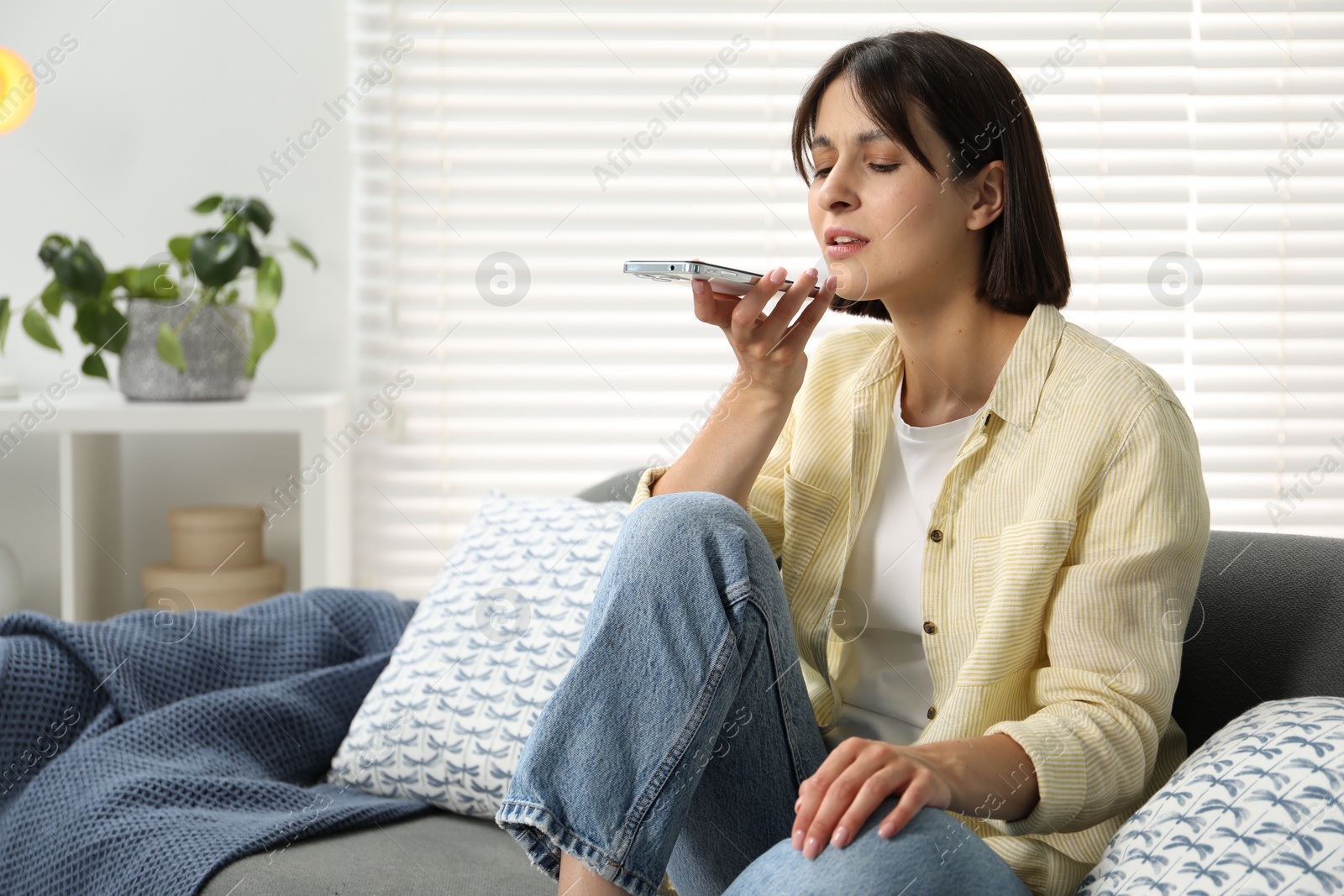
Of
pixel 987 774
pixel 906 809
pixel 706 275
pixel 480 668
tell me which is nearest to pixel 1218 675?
pixel 987 774

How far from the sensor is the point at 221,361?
197cm

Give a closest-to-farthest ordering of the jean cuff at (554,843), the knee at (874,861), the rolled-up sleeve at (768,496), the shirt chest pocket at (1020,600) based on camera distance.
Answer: the knee at (874,861), the jean cuff at (554,843), the shirt chest pocket at (1020,600), the rolled-up sleeve at (768,496)

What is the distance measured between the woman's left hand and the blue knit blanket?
632 mm

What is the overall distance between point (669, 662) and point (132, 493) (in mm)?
1739

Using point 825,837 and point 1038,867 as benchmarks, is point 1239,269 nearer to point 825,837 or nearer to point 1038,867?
point 1038,867

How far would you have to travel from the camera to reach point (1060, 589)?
943 millimetres

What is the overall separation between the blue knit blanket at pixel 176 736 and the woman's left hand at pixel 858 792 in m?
0.63

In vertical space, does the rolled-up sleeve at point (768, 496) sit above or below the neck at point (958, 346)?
below

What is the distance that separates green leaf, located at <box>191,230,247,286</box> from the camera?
1907 millimetres

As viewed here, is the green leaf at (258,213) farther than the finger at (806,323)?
Yes

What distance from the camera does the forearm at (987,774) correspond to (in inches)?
32.0

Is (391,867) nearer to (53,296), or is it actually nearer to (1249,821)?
(1249,821)

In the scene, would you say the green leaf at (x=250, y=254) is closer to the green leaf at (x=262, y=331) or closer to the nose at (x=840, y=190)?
the green leaf at (x=262, y=331)

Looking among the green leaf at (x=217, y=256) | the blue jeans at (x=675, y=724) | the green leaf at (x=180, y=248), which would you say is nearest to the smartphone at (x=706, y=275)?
the blue jeans at (x=675, y=724)
